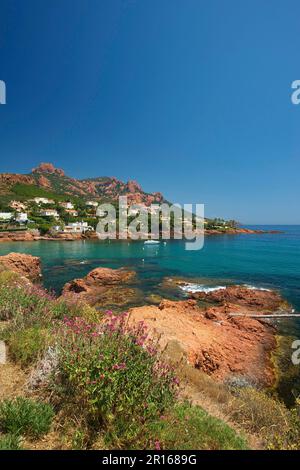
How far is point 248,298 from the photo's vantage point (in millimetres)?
21562

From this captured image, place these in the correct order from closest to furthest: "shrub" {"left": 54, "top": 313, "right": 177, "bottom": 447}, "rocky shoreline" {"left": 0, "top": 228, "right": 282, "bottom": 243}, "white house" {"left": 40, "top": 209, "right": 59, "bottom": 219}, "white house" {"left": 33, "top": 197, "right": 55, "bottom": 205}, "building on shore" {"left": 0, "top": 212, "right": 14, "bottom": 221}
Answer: "shrub" {"left": 54, "top": 313, "right": 177, "bottom": 447} < "rocky shoreline" {"left": 0, "top": 228, "right": 282, "bottom": 243} < "building on shore" {"left": 0, "top": 212, "right": 14, "bottom": 221} < "white house" {"left": 40, "top": 209, "right": 59, "bottom": 219} < "white house" {"left": 33, "top": 197, "right": 55, "bottom": 205}

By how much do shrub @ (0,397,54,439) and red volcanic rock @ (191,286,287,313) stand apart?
60.9ft

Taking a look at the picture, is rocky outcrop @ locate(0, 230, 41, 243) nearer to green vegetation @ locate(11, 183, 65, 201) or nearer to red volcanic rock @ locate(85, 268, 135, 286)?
red volcanic rock @ locate(85, 268, 135, 286)

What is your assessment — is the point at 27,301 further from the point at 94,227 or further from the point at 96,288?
the point at 94,227

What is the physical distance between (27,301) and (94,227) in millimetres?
94926

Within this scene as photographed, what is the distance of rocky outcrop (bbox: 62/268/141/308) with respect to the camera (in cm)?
2119

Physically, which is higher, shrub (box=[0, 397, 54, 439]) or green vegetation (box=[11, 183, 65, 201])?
green vegetation (box=[11, 183, 65, 201])

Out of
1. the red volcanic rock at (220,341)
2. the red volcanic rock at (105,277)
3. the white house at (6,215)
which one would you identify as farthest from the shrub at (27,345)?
the white house at (6,215)

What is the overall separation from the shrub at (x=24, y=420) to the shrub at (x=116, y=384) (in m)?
0.50

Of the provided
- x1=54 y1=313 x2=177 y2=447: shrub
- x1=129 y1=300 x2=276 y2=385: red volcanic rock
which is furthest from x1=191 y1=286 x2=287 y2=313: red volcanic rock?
x1=54 y1=313 x2=177 y2=447: shrub

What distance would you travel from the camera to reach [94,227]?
99.9 metres

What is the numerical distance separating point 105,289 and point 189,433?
22373 millimetres

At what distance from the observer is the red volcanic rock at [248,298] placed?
20.2m
